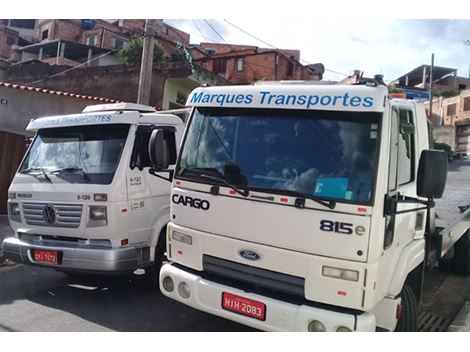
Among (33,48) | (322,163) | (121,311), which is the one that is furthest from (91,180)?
(33,48)

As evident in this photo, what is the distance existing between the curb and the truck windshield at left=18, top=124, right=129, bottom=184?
12.4 ft

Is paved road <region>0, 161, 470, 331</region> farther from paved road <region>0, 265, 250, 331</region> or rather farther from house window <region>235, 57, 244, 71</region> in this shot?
house window <region>235, 57, 244, 71</region>

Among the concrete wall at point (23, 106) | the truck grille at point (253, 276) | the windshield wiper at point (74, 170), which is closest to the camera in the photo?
the truck grille at point (253, 276)

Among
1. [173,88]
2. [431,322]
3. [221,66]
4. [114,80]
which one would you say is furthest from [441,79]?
[431,322]

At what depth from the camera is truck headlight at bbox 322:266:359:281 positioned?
2.99 meters

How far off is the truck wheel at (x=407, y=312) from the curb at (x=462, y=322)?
787 millimetres

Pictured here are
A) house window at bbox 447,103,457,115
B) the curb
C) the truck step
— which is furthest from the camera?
house window at bbox 447,103,457,115

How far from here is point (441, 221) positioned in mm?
4988

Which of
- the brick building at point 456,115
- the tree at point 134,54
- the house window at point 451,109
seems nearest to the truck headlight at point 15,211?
the tree at point 134,54

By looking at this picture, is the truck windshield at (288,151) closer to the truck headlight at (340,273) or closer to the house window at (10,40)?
the truck headlight at (340,273)

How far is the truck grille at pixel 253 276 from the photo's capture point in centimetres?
321

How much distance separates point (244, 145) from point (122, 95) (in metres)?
15.2

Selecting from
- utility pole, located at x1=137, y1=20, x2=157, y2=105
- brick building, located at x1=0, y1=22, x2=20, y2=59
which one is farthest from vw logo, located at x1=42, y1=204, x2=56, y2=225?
brick building, located at x1=0, y1=22, x2=20, y2=59

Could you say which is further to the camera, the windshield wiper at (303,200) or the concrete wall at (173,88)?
the concrete wall at (173,88)
